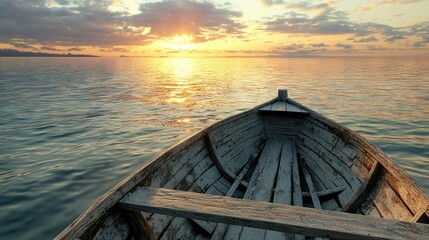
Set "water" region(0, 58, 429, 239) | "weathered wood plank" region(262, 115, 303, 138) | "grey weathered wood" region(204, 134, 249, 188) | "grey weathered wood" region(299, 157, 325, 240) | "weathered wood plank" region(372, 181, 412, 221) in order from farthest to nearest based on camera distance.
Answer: "weathered wood plank" region(262, 115, 303, 138) → "water" region(0, 58, 429, 239) → "grey weathered wood" region(204, 134, 249, 188) → "grey weathered wood" region(299, 157, 325, 240) → "weathered wood plank" region(372, 181, 412, 221)

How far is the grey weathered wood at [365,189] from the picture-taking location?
4.69 m

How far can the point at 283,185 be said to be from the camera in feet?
19.1

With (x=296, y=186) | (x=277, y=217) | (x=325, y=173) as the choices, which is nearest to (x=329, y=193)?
(x=296, y=186)

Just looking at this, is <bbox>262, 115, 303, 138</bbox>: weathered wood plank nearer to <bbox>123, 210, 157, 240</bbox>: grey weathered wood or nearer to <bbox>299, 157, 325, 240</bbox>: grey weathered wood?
<bbox>299, 157, 325, 240</bbox>: grey weathered wood

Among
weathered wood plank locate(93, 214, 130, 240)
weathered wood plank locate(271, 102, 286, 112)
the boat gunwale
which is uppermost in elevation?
weathered wood plank locate(271, 102, 286, 112)

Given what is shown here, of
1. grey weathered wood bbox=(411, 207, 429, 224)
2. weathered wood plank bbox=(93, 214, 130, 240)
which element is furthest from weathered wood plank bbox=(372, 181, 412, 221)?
weathered wood plank bbox=(93, 214, 130, 240)

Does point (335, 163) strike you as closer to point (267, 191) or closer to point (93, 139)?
point (267, 191)

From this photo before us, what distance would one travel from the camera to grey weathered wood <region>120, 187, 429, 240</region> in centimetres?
260

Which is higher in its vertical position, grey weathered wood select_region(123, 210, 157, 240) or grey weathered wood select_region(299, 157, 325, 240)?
grey weathered wood select_region(123, 210, 157, 240)

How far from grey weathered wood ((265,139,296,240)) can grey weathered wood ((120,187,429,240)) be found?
140 centimetres

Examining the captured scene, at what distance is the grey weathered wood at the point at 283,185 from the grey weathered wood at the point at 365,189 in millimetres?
1085

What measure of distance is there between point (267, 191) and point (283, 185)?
0.46 metres

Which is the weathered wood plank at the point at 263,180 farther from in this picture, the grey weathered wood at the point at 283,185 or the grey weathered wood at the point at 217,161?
the grey weathered wood at the point at 217,161

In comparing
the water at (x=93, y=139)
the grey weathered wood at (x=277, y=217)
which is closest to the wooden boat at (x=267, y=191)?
the grey weathered wood at (x=277, y=217)
